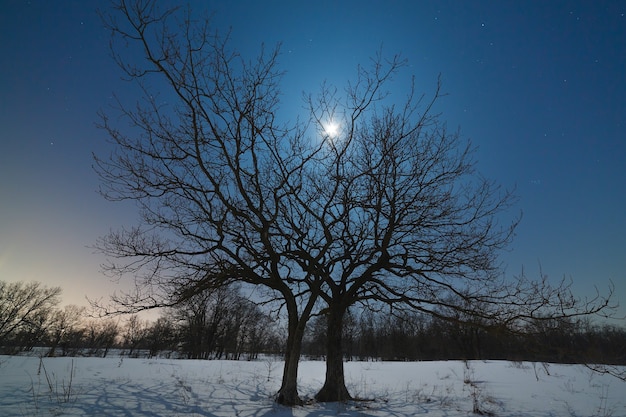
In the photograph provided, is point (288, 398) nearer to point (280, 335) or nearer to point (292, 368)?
point (292, 368)

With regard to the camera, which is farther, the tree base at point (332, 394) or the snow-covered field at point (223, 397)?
the tree base at point (332, 394)

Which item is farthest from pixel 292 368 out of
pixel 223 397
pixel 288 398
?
pixel 223 397

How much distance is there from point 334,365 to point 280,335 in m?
10.3

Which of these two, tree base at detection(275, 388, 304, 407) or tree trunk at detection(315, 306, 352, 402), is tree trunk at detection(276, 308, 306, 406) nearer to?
tree base at detection(275, 388, 304, 407)

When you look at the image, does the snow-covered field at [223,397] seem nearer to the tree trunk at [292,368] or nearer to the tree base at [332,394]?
the tree trunk at [292,368]

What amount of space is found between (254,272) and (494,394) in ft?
26.6

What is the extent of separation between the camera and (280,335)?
1742cm

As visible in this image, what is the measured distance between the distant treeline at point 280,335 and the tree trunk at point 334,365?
2273 millimetres

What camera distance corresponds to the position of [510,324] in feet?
20.4

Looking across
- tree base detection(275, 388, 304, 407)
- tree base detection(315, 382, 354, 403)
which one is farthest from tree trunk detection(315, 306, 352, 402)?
tree base detection(275, 388, 304, 407)

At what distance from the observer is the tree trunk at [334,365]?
7.72 metres

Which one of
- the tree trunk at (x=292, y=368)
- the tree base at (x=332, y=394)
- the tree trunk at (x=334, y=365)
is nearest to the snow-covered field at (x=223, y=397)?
the tree trunk at (x=292, y=368)

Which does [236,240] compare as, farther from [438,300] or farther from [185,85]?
[438,300]

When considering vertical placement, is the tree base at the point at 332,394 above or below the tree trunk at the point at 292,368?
below
